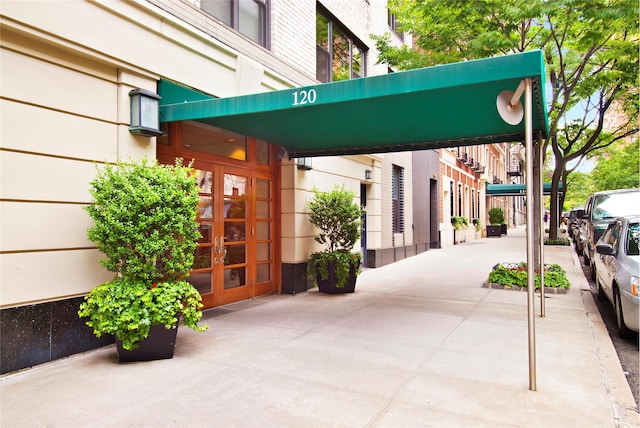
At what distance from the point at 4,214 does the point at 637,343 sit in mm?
7496

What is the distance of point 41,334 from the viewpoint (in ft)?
14.4

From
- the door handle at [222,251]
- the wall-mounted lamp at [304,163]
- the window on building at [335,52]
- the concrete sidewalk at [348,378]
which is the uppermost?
the window on building at [335,52]

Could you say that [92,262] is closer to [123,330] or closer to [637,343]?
[123,330]

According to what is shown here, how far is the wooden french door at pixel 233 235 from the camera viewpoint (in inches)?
271

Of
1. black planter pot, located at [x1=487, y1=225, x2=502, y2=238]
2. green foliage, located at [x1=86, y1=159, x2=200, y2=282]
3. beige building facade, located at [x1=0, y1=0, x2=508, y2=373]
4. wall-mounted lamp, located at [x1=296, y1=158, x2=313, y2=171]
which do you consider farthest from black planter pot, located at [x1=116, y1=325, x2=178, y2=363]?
black planter pot, located at [x1=487, y1=225, x2=502, y2=238]

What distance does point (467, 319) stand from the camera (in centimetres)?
644

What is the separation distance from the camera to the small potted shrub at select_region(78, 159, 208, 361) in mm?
4246

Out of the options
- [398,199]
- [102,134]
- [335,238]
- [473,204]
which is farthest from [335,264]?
[473,204]

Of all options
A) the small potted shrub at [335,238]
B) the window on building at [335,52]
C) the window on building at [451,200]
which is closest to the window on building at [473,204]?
the window on building at [451,200]

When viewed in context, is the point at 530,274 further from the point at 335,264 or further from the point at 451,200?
the point at 451,200

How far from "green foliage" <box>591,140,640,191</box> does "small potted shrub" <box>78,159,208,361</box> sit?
2947cm

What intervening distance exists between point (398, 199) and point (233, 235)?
9022 millimetres

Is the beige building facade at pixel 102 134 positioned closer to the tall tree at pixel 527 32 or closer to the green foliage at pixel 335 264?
the green foliage at pixel 335 264

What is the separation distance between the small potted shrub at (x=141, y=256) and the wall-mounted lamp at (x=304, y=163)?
425cm
